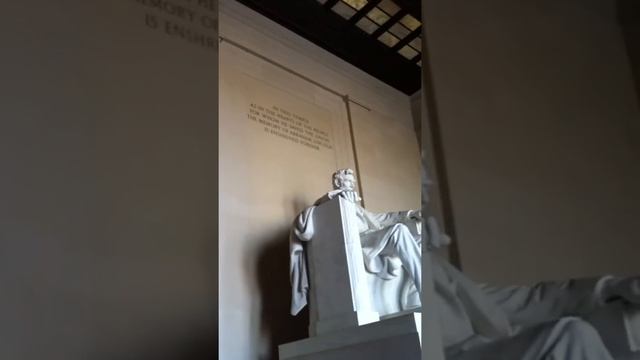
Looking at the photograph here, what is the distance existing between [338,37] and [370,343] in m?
5.14

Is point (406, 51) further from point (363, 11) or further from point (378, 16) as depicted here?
point (363, 11)

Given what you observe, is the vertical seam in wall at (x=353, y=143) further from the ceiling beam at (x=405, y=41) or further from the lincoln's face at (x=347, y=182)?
the lincoln's face at (x=347, y=182)

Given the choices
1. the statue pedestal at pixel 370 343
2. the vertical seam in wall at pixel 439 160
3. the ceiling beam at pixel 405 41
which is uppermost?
the ceiling beam at pixel 405 41

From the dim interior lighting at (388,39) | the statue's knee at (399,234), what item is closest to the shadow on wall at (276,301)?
the statue's knee at (399,234)

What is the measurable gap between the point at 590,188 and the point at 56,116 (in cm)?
107

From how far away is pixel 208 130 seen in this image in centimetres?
145

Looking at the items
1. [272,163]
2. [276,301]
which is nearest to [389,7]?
[272,163]

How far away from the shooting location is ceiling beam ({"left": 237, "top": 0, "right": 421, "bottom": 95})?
23.3 feet

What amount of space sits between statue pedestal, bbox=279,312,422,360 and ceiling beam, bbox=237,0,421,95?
395 centimetres

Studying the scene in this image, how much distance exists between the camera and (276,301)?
5.69 meters

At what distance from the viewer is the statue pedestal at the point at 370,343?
11.0 ft

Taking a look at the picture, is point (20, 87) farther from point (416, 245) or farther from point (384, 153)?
point (384, 153)

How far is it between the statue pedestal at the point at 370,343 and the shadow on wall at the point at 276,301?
132cm

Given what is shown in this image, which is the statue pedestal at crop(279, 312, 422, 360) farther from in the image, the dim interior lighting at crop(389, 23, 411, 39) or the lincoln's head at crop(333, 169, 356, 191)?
the dim interior lighting at crop(389, 23, 411, 39)
